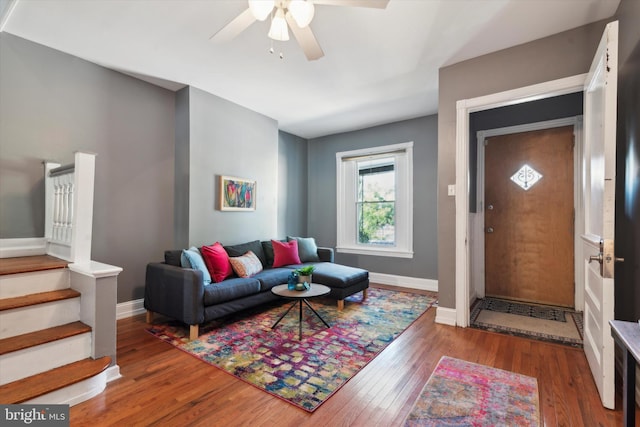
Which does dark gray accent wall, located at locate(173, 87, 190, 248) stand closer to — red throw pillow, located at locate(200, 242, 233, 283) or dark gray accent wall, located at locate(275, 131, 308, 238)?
red throw pillow, located at locate(200, 242, 233, 283)

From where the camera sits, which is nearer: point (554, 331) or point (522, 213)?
point (554, 331)

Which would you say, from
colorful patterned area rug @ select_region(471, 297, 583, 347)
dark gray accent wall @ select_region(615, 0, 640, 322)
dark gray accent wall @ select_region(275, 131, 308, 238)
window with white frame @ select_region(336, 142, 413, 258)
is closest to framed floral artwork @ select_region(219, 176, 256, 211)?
dark gray accent wall @ select_region(275, 131, 308, 238)

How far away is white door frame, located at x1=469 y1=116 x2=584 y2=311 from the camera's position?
360 centimetres

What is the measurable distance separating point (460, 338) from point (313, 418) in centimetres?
177

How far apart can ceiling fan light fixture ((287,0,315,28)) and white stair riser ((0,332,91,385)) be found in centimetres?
250

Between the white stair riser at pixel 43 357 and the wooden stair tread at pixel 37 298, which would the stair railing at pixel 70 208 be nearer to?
the wooden stair tread at pixel 37 298

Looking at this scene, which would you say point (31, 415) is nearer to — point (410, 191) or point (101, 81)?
point (101, 81)

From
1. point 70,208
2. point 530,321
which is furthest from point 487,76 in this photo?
point 70,208

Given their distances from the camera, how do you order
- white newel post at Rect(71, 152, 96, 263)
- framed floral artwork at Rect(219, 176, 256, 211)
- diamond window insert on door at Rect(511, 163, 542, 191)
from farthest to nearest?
framed floral artwork at Rect(219, 176, 256, 211) < diamond window insert on door at Rect(511, 163, 542, 191) < white newel post at Rect(71, 152, 96, 263)

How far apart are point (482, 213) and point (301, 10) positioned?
12.2 feet

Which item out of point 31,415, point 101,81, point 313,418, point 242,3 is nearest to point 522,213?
point 313,418

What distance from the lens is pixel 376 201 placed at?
5281 mm

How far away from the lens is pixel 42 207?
2.85 metres

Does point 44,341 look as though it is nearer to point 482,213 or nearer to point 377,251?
point 377,251
